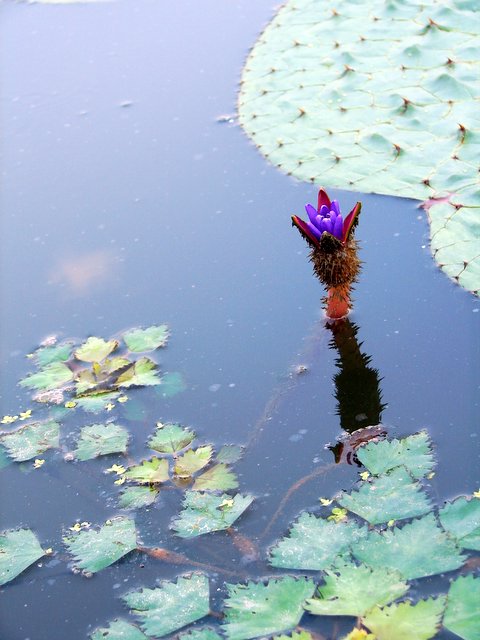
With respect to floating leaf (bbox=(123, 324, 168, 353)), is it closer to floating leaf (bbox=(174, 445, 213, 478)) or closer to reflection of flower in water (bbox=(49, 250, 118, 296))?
reflection of flower in water (bbox=(49, 250, 118, 296))

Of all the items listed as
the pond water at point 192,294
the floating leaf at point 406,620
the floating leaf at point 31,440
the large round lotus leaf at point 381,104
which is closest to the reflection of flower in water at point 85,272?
the pond water at point 192,294

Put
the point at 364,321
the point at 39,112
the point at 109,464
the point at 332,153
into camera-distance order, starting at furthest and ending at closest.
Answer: the point at 39,112, the point at 332,153, the point at 364,321, the point at 109,464

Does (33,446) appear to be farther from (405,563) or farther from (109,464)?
(405,563)

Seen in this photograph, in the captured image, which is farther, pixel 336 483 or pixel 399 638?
pixel 336 483

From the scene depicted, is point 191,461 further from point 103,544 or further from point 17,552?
point 17,552

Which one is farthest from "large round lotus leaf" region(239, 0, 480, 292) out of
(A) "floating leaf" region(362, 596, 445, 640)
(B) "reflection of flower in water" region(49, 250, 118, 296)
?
(A) "floating leaf" region(362, 596, 445, 640)

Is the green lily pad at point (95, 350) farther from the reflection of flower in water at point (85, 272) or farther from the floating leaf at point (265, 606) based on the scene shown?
the floating leaf at point (265, 606)

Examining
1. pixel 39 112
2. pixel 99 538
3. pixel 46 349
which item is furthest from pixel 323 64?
pixel 99 538
